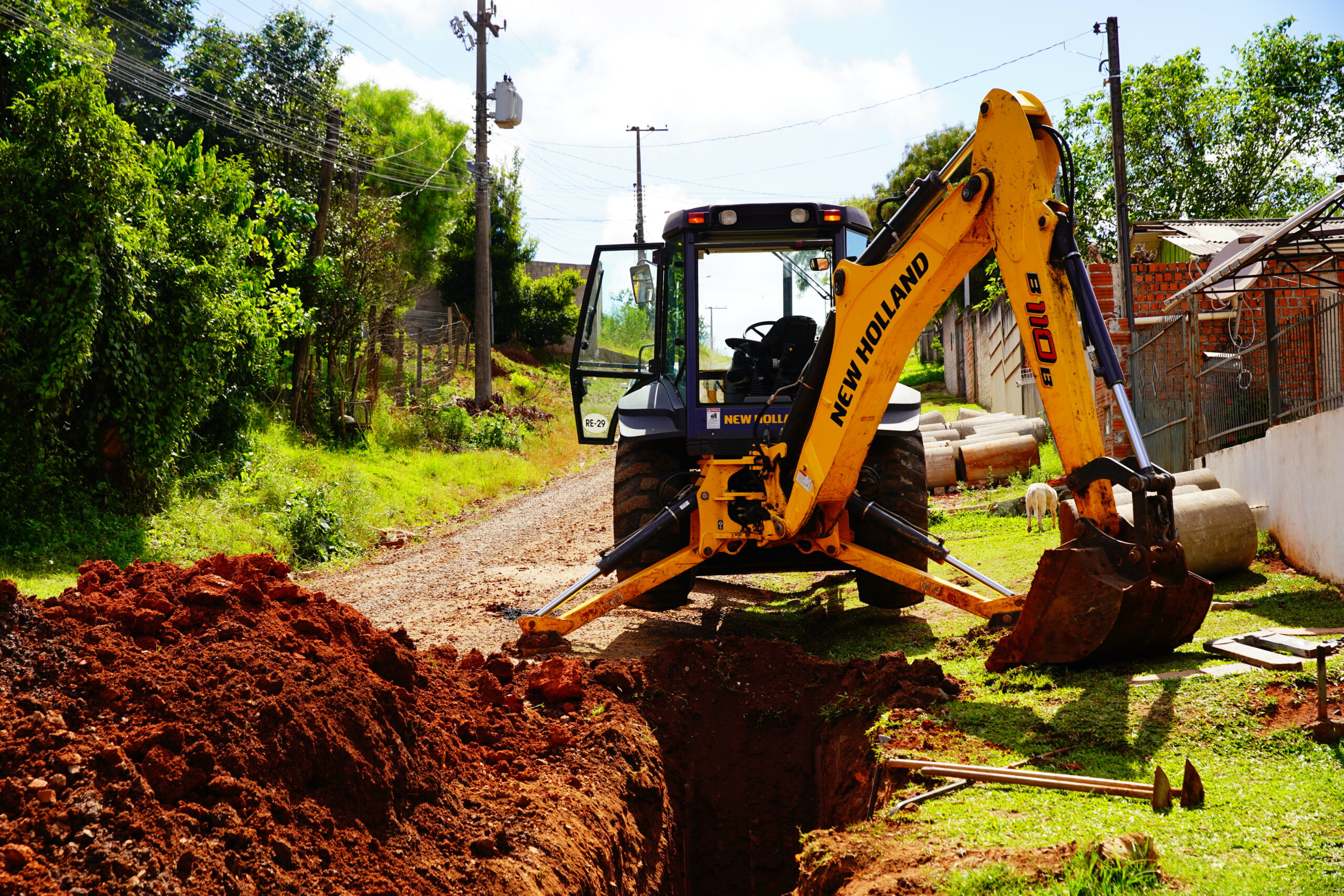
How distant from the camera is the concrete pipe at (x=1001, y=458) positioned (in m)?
15.0

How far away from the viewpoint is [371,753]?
389 centimetres

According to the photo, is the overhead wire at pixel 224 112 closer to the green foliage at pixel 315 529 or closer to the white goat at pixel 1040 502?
the green foliage at pixel 315 529

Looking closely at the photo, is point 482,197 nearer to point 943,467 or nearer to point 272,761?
point 943,467

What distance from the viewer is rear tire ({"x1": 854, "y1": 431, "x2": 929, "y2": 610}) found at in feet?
24.6

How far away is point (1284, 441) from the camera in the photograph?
8.46 m

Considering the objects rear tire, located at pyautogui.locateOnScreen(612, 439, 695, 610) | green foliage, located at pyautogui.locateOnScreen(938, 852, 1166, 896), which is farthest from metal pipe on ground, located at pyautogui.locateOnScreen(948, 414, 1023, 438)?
green foliage, located at pyautogui.locateOnScreen(938, 852, 1166, 896)

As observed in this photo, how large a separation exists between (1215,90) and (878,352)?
30263 mm

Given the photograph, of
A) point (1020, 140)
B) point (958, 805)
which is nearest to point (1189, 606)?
point (958, 805)

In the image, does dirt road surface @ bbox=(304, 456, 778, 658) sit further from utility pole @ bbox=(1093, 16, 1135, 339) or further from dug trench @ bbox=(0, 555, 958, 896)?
utility pole @ bbox=(1093, 16, 1135, 339)

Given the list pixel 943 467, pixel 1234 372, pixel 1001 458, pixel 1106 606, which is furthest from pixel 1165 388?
pixel 1106 606

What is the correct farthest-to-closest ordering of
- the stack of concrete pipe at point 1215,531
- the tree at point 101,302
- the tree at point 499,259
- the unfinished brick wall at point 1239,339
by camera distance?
the tree at point 499,259, the tree at point 101,302, the unfinished brick wall at point 1239,339, the stack of concrete pipe at point 1215,531

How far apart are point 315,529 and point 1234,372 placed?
11561 millimetres

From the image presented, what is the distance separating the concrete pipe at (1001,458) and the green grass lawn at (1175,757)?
787 centimetres

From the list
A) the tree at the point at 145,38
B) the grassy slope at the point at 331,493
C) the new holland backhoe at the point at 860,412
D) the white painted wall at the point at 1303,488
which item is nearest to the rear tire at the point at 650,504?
the new holland backhoe at the point at 860,412
